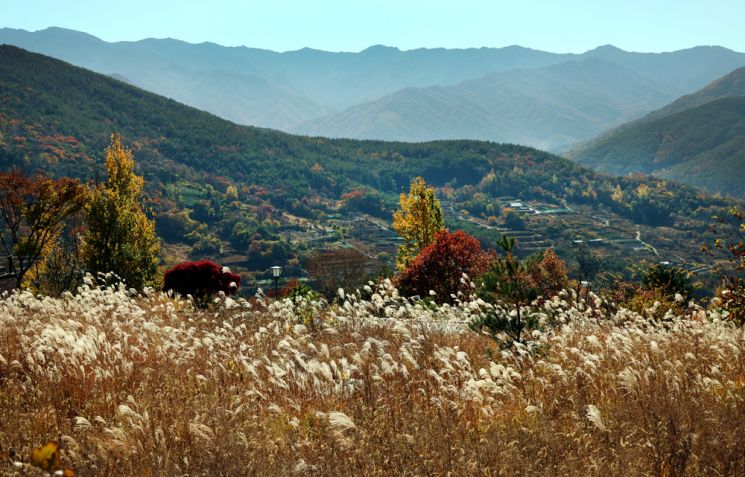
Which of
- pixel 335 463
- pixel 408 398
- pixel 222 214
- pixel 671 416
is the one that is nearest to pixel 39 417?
pixel 335 463

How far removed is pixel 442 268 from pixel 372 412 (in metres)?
20.6

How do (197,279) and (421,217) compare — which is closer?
(197,279)

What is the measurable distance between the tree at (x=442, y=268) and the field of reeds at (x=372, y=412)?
1689 cm

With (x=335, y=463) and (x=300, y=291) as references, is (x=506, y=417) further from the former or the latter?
(x=300, y=291)

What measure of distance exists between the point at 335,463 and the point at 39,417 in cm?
325

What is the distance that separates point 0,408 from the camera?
647cm

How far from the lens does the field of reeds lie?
192 inches

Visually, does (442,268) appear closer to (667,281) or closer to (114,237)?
(667,281)

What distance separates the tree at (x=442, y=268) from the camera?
2575 cm

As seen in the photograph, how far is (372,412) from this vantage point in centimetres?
594

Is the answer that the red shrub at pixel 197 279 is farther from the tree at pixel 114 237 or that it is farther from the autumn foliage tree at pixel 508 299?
the autumn foliage tree at pixel 508 299

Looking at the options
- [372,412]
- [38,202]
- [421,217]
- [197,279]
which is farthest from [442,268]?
[38,202]

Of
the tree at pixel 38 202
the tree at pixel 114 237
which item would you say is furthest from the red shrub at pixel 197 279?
the tree at pixel 38 202

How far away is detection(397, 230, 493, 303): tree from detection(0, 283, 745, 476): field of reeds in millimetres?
16891
